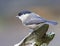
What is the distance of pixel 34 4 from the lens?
2.46 m

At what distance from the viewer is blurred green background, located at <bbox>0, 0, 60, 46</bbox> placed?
2176 mm

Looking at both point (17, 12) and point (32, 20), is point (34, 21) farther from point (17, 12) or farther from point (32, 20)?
point (17, 12)

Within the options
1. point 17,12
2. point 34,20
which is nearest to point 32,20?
point 34,20

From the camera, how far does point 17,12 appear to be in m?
2.35

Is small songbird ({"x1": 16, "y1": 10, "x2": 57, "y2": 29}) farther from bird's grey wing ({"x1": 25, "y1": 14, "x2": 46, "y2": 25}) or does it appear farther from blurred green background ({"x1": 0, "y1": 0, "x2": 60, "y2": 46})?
blurred green background ({"x1": 0, "y1": 0, "x2": 60, "y2": 46})

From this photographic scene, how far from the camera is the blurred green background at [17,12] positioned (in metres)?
2.18

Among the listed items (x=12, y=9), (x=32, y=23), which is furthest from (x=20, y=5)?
(x=32, y=23)

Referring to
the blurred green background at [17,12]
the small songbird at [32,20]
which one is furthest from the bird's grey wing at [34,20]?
the blurred green background at [17,12]

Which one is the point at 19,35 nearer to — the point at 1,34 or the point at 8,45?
the point at 8,45

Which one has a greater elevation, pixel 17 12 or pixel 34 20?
pixel 17 12

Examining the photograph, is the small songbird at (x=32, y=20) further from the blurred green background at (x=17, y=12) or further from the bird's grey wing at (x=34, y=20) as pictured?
the blurred green background at (x=17, y=12)

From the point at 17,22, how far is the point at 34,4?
1.10ft

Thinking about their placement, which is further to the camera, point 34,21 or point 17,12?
point 17,12

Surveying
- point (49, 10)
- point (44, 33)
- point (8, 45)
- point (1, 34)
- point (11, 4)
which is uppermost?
point (11, 4)
